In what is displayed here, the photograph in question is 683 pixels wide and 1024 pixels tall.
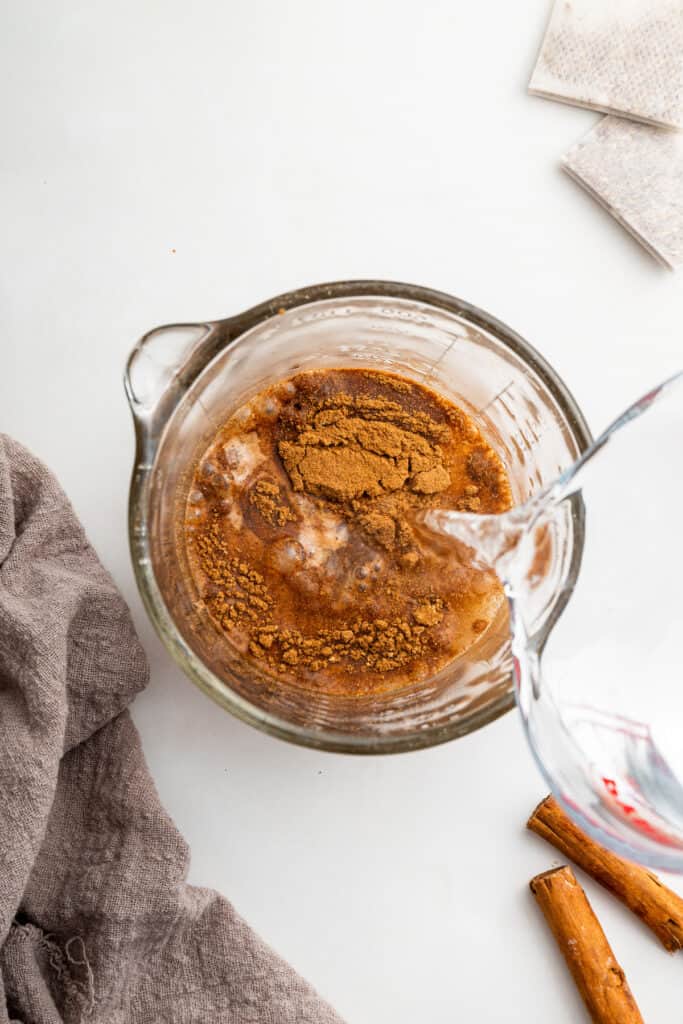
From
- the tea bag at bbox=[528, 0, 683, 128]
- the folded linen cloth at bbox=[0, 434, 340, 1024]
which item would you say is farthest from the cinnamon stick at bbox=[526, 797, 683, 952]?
the tea bag at bbox=[528, 0, 683, 128]

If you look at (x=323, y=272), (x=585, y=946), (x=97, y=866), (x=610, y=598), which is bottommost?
(x=585, y=946)

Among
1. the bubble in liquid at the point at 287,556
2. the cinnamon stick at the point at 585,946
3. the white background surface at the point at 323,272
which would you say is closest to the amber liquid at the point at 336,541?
the bubble in liquid at the point at 287,556

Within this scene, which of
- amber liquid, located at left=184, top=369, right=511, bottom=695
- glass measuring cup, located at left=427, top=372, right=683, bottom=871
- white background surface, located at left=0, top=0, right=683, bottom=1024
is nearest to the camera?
glass measuring cup, located at left=427, top=372, right=683, bottom=871

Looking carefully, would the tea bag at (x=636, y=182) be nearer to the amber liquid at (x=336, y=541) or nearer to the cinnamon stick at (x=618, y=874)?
the amber liquid at (x=336, y=541)

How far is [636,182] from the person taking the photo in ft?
3.63

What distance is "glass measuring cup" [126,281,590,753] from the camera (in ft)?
2.99

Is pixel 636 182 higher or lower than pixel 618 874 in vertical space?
higher

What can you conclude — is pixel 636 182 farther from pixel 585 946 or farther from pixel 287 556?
pixel 585 946

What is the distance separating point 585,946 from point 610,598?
40 centimetres

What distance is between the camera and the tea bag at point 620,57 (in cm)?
111

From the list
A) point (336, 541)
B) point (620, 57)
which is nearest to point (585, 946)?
point (336, 541)

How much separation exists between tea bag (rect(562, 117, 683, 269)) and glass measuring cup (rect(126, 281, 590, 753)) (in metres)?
0.26

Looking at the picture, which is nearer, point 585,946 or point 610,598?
point 610,598

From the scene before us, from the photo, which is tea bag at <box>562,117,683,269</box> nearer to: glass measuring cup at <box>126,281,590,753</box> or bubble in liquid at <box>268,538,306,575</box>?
glass measuring cup at <box>126,281,590,753</box>
